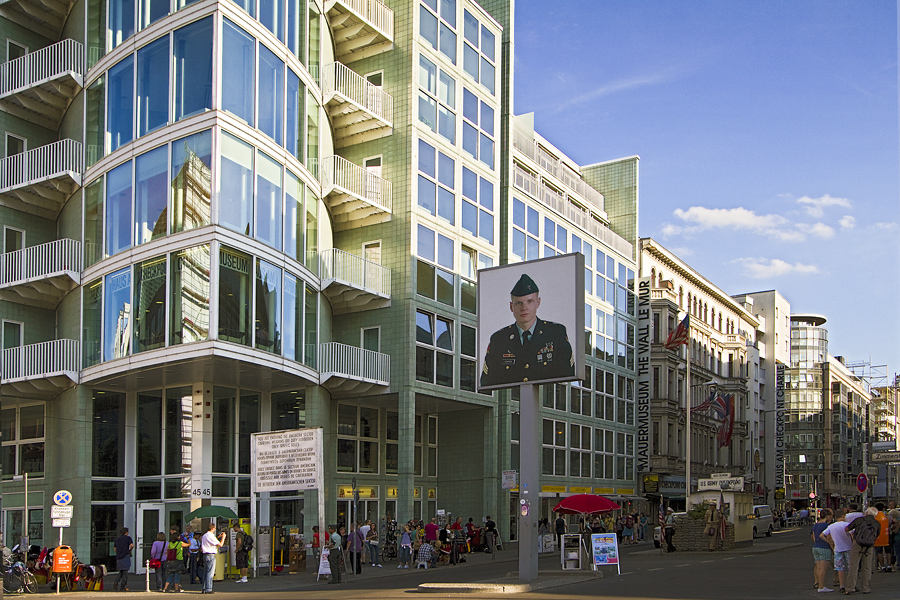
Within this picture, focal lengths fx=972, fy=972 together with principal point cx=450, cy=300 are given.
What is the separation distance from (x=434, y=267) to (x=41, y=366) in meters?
15.8

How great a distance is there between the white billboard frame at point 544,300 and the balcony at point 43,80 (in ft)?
58.9

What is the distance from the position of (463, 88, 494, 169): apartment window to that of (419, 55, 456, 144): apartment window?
117 cm

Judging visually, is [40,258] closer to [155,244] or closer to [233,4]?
[155,244]

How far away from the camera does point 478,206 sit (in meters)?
44.7

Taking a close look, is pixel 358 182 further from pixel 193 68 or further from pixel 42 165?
pixel 42 165

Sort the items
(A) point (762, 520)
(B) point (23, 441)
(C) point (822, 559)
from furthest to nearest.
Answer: (A) point (762, 520) → (B) point (23, 441) → (C) point (822, 559)

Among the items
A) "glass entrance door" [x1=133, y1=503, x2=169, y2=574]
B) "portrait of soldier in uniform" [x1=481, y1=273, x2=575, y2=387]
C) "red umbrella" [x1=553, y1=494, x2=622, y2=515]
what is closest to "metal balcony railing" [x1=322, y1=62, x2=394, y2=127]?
"portrait of soldier in uniform" [x1=481, y1=273, x2=575, y2=387]

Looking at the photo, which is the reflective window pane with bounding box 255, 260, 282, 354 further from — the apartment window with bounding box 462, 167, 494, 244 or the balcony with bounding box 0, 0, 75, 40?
the balcony with bounding box 0, 0, 75, 40

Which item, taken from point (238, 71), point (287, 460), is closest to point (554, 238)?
point (238, 71)

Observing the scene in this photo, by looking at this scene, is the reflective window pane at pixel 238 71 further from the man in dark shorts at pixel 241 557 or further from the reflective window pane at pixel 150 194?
the man in dark shorts at pixel 241 557

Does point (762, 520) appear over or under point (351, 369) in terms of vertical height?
under

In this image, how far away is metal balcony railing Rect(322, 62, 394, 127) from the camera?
38.0m

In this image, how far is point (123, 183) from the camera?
32.2m

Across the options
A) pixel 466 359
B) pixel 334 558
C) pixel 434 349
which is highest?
pixel 434 349
